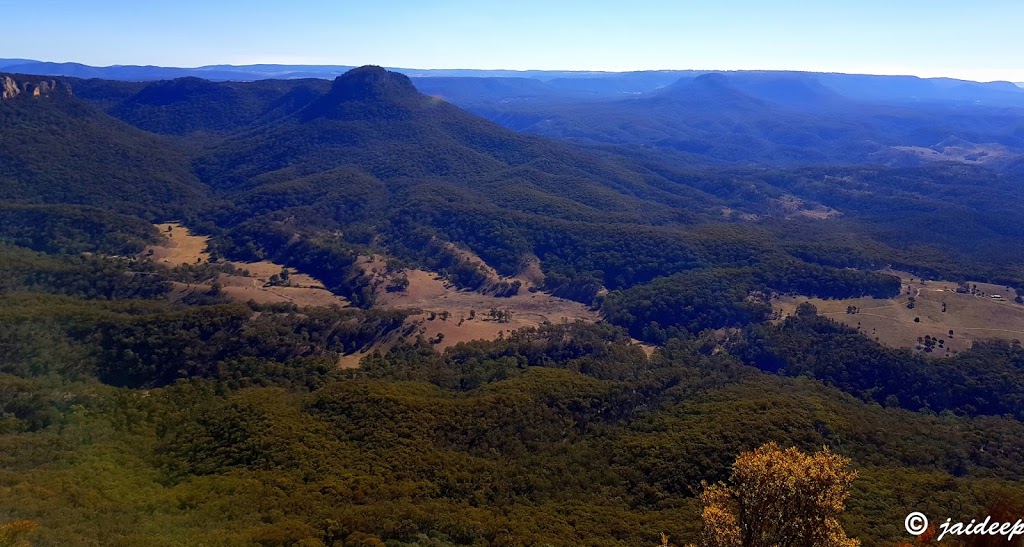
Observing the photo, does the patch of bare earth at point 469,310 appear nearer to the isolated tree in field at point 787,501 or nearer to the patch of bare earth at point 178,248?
the patch of bare earth at point 178,248

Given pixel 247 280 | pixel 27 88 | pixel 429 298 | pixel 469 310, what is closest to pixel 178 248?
pixel 247 280

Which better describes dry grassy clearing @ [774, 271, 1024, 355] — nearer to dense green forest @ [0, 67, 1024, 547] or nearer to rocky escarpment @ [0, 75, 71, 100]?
dense green forest @ [0, 67, 1024, 547]

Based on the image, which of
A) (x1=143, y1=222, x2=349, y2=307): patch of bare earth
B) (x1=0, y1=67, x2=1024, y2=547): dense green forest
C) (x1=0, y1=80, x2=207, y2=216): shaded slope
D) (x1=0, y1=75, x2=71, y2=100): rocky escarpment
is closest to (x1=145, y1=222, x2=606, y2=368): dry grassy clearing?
(x1=143, y1=222, x2=349, y2=307): patch of bare earth

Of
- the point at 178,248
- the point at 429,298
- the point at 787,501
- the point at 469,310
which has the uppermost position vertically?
the point at 787,501

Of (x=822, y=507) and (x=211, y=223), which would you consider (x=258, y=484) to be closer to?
(x=822, y=507)

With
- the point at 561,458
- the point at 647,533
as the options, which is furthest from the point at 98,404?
the point at 647,533

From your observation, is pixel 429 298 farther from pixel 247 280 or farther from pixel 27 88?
pixel 27 88

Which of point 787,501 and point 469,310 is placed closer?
point 787,501
